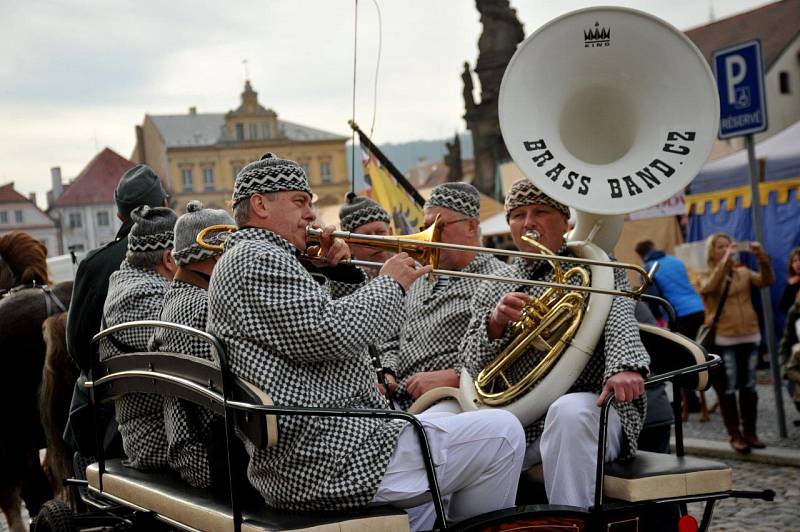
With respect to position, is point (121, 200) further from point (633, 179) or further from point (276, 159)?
point (633, 179)

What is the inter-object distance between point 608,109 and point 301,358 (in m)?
1.85

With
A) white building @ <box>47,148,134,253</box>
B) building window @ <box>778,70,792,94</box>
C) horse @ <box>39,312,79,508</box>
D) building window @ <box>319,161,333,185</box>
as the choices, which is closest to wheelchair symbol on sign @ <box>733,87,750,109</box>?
horse @ <box>39,312,79,508</box>

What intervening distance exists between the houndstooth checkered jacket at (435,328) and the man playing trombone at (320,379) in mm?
Result: 1480

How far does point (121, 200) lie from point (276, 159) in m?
2.41

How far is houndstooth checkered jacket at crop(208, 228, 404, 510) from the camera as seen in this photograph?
11.4 feet

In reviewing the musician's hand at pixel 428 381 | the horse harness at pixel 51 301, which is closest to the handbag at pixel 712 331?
the musician's hand at pixel 428 381

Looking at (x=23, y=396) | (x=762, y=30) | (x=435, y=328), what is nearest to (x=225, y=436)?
(x=435, y=328)

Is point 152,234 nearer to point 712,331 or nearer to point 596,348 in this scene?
point 596,348

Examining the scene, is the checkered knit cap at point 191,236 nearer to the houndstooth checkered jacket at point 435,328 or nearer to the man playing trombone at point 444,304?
the man playing trombone at point 444,304

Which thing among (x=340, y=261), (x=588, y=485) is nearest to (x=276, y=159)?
(x=340, y=261)

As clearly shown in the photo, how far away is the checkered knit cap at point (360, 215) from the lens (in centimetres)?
639

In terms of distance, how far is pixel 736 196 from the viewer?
1395 centimetres

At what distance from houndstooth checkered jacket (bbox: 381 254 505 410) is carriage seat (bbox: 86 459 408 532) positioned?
A: 1.46 metres

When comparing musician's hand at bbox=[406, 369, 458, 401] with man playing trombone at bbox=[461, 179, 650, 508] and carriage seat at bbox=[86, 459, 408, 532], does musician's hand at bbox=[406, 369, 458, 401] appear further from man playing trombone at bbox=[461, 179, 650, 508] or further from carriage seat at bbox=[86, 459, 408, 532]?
carriage seat at bbox=[86, 459, 408, 532]
